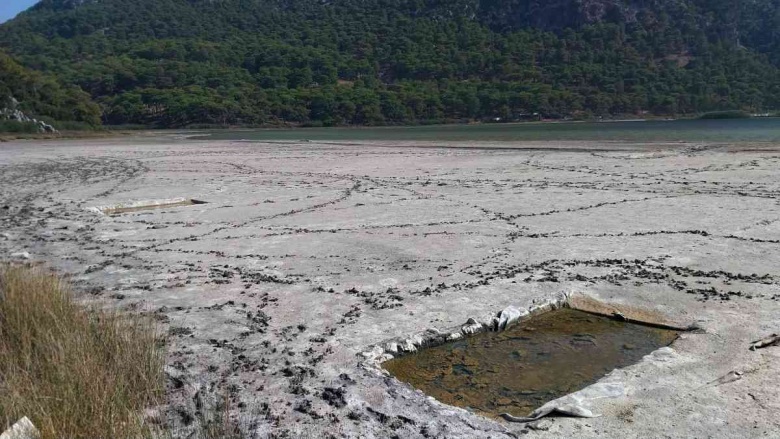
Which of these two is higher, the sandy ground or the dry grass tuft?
the dry grass tuft

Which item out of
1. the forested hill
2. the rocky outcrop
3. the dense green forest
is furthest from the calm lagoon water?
the forested hill

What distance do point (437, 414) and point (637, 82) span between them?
127 meters

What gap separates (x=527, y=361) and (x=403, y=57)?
138 metres

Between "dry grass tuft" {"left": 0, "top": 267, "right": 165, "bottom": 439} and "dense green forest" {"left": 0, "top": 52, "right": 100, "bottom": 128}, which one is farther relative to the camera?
"dense green forest" {"left": 0, "top": 52, "right": 100, "bottom": 128}

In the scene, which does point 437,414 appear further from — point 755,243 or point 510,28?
point 510,28

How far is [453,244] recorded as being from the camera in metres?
9.38

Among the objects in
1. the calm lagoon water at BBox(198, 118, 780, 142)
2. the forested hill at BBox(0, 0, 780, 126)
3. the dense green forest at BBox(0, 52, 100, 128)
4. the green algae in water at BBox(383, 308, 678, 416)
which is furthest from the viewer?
the forested hill at BBox(0, 0, 780, 126)

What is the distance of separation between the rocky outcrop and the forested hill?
103ft

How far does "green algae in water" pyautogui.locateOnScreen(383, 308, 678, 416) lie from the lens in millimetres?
4664

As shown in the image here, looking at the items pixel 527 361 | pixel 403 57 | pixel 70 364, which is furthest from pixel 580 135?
pixel 403 57

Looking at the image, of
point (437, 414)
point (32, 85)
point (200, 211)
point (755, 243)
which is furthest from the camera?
point (32, 85)

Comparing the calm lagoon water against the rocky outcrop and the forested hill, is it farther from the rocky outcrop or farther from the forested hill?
the forested hill

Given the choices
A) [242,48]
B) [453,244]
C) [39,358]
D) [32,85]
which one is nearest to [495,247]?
[453,244]

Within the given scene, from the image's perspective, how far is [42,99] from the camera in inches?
2901
